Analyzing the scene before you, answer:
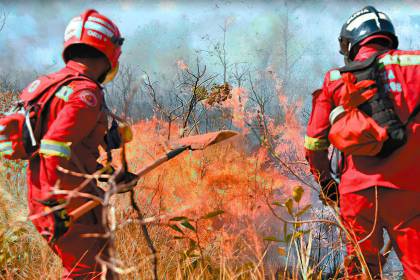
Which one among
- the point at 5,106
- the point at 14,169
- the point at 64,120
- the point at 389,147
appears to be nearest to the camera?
the point at 64,120

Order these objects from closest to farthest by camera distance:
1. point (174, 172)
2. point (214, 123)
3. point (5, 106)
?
point (174, 172) < point (5, 106) < point (214, 123)

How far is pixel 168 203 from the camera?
3.50 meters

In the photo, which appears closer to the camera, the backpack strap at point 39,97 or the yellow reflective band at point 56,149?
the yellow reflective band at point 56,149

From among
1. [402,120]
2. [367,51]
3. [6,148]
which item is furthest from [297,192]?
[6,148]

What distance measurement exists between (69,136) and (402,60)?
190 cm

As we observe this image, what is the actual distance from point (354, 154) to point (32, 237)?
95.1 inches

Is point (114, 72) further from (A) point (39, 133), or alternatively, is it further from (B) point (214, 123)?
(B) point (214, 123)

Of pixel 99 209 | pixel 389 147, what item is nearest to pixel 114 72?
pixel 99 209

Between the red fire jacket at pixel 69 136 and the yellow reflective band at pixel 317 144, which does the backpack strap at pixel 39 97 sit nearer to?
the red fire jacket at pixel 69 136

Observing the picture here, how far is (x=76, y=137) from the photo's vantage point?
1.98m

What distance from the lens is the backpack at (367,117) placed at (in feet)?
7.32

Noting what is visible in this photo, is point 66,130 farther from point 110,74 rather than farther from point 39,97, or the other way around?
point 110,74

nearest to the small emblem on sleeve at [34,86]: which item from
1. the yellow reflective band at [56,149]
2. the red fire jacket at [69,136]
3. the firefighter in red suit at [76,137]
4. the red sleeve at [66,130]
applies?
the firefighter in red suit at [76,137]

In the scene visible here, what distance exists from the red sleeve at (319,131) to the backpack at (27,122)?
4.63 ft
